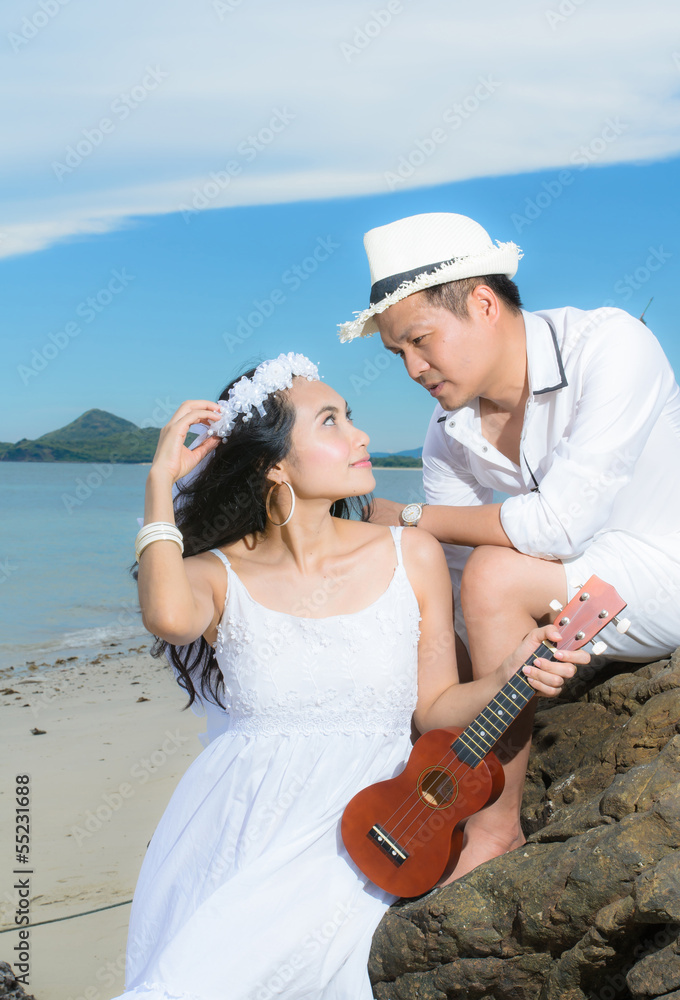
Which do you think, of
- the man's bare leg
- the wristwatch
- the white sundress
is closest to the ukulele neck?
the man's bare leg

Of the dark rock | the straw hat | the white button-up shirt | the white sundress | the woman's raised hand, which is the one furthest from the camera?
the dark rock

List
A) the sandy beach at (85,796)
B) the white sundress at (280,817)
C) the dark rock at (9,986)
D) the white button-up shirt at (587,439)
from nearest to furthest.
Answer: the white sundress at (280,817) → the white button-up shirt at (587,439) → the dark rock at (9,986) → the sandy beach at (85,796)

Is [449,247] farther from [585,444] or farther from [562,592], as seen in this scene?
[562,592]

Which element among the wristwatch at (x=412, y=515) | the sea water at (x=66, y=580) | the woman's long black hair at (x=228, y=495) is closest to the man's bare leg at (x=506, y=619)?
the wristwatch at (x=412, y=515)

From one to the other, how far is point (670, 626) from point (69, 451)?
6164 cm

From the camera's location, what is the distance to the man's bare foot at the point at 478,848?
296 cm

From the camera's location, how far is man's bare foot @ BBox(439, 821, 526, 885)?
2.96m

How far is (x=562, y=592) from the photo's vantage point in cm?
314

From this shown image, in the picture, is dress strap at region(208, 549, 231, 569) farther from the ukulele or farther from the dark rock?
the dark rock

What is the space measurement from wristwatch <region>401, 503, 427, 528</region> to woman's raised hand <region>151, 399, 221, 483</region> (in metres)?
0.82

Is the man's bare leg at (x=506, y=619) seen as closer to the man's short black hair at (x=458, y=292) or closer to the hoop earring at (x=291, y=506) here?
the hoop earring at (x=291, y=506)

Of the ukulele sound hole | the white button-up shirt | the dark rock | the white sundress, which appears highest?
the white button-up shirt

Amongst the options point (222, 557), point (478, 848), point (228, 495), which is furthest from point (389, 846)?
point (228, 495)

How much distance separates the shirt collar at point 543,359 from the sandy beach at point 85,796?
11.1 ft
